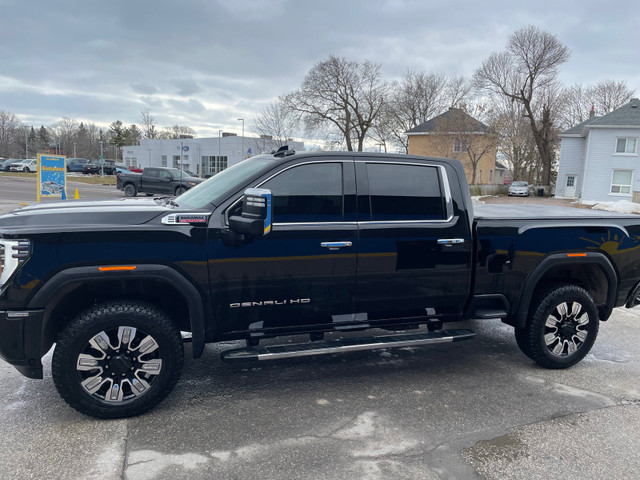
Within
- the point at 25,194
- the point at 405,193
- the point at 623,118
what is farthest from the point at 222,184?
the point at 623,118

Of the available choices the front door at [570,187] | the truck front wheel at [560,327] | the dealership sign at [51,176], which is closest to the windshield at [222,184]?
the truck front wheel at [560,327]

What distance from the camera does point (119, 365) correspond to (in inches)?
140

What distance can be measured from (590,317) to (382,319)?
217cm

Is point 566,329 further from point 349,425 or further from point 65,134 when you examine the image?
point 65,134

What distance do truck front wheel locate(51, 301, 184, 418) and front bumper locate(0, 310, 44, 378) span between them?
0.15 metres

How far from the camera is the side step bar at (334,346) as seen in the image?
12.5ft

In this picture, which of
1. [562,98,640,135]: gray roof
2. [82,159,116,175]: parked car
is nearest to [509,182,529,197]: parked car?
[562,98,640,135]: gray roof

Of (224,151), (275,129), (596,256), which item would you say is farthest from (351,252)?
(224,151)

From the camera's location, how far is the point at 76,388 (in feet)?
11.4

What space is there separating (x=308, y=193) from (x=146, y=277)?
4.61ft

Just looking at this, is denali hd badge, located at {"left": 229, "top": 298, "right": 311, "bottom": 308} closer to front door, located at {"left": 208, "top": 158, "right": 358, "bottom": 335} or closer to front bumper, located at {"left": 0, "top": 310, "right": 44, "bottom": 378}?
front door, located at {"left": 208, "top": 158, "right": 358, "bottom": 335}

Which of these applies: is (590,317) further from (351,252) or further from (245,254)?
(245,254)

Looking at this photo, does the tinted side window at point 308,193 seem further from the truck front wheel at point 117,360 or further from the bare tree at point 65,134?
the bare tree at point 65,134

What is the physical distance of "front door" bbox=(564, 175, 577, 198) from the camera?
45812 millimetres
